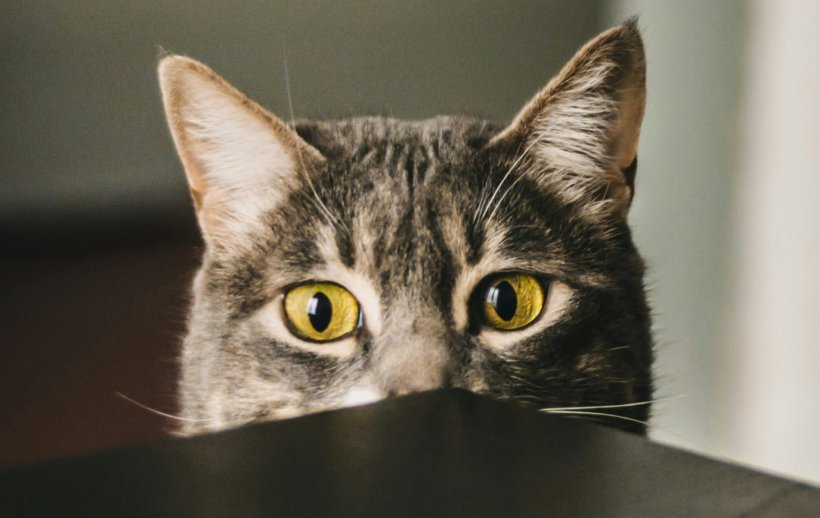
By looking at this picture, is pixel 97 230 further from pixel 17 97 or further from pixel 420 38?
pixel 420 38

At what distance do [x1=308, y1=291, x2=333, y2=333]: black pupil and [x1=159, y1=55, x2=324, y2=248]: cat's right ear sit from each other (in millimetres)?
145

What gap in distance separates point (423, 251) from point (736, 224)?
0.75 meters

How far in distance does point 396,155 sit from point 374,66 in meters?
0.14

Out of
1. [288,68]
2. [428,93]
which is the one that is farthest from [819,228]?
[288,68]

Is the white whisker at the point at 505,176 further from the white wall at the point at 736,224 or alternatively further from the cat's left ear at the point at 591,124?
the white wall at the point at 736,224

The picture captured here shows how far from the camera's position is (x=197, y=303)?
1.00 metres

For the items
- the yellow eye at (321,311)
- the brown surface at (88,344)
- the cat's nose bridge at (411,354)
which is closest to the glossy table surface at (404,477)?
the cat's nose bridge at (411,354)

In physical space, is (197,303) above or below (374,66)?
below

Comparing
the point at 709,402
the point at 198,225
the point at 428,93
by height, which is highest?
the point at 428,93

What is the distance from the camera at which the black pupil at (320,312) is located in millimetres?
871

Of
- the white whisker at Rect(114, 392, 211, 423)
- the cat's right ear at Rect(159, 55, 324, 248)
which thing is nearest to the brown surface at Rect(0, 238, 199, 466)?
the white whisker at Rect(114, 392, 211, 423)

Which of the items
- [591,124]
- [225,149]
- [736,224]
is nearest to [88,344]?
[225,149]

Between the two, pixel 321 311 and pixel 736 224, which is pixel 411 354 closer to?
pixel 321 311

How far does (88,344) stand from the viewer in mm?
1093
